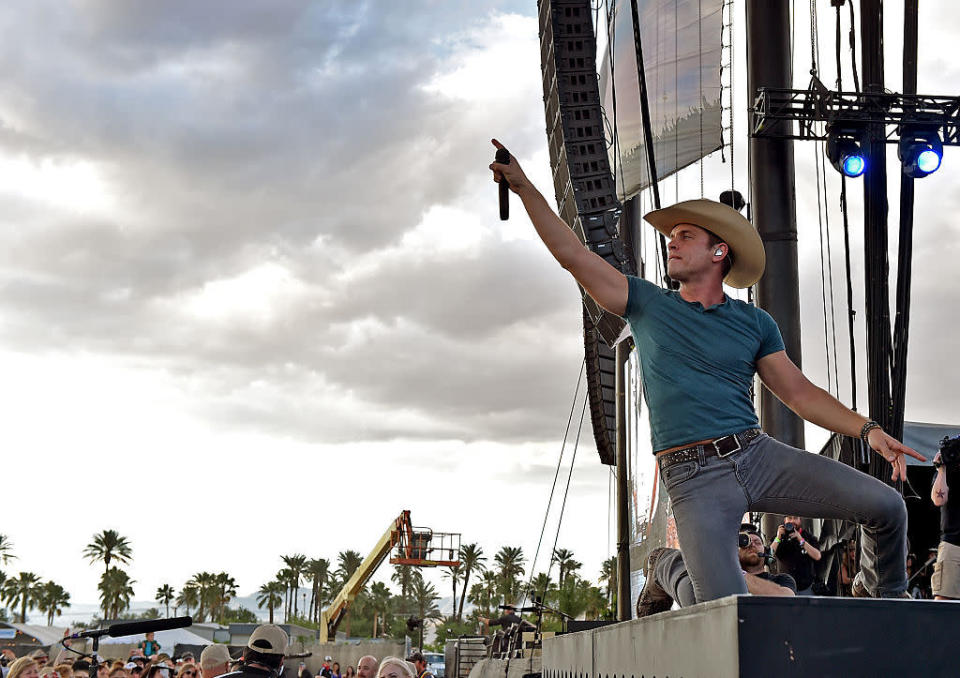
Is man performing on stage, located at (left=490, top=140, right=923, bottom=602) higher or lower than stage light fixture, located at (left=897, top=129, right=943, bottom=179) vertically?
lower

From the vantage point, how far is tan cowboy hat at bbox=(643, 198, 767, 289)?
2914 millimetres

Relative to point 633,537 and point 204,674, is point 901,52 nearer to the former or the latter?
point 633,537

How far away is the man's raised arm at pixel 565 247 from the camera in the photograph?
2.77 m

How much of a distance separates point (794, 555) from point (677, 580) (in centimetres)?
575

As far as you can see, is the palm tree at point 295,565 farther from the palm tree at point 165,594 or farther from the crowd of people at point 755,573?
the crowd of people at point 755,573

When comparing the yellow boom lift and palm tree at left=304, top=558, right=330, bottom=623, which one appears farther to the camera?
palm tree at left=304, top=558, right=330, bottom=623

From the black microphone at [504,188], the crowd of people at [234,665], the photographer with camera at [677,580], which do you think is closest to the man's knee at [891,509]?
the photographer with camera at [677,580]

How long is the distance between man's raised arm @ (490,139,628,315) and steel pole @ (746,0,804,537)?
11.1 meters

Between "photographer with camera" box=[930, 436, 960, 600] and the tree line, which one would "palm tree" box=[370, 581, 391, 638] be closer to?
the tree line

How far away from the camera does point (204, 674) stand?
21.4 ft

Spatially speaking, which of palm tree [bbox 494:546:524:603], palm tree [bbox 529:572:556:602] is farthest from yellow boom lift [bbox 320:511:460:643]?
palm tree [bbox 494:546:524:603]

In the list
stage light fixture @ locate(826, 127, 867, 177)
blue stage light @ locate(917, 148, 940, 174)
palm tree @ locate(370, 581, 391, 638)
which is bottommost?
palm tree @ locate(370, 581, 391, 638)

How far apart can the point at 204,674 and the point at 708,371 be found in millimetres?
4969

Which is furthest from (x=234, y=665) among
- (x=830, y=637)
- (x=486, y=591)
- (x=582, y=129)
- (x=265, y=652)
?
(x=486, y=591)
